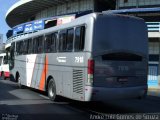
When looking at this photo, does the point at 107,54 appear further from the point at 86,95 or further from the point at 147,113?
the point at 147,113

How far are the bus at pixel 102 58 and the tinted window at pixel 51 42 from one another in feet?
1.77

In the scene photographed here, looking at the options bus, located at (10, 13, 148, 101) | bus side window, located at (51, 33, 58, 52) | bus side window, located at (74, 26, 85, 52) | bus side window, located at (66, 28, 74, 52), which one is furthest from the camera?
bus side window, located at (51, 33, 58, 52)

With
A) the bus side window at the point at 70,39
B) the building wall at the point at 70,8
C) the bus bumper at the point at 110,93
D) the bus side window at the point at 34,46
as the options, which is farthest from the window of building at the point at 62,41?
the building wall at the point at 70,8

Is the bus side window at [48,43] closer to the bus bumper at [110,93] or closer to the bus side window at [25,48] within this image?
the bus side window at [25,48]

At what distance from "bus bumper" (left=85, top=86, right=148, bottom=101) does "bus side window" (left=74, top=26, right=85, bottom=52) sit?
1.53 meters

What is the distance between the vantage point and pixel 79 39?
12914 mm

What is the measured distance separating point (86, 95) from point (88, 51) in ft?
4.78

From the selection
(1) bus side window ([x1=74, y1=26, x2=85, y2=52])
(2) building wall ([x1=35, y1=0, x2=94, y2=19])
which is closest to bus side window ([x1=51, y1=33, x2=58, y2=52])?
(1) bus side window ([x1=74, y1=26, x2=85, y2=52])

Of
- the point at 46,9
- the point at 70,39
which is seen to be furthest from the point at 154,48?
the point at 70,39

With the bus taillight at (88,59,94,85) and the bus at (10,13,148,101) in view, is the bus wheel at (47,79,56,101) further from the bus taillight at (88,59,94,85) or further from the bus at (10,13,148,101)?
the bus taillight at (88,59,94,85)

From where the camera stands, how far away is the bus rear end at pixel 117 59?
1215cm

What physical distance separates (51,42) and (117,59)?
428cm

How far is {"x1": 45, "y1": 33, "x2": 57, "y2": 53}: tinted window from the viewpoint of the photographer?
15.5 metres

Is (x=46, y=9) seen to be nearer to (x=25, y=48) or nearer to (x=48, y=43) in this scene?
(x=25, y=48)
